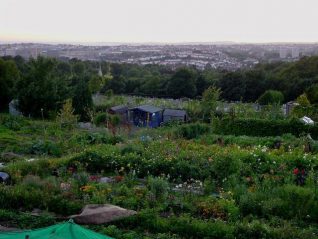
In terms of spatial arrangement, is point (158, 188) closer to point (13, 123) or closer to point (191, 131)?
point (191, 131)

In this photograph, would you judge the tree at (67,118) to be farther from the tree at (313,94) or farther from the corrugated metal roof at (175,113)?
the tree at (313,94)

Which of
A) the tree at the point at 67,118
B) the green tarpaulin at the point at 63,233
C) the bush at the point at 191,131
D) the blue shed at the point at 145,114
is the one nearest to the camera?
the green tarpaulin at the point at 63,233

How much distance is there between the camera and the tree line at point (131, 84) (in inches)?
A: 1237

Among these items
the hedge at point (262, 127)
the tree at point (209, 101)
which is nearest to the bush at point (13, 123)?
the hedge at point (262, 127)

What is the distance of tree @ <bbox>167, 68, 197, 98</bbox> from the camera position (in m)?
56.0

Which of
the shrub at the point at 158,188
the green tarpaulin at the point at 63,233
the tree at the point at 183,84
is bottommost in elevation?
the tree at the point at 183,84

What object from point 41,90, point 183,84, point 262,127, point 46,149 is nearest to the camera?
point 46,149

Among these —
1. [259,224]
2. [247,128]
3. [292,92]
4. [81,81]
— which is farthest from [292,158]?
[292,92]

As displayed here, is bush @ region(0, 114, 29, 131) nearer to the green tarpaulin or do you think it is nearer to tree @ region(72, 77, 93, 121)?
tree @ region(72, 77, 93, 121)

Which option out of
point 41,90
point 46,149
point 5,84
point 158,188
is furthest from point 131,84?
point 158,188

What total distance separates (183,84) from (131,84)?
9.69 metres

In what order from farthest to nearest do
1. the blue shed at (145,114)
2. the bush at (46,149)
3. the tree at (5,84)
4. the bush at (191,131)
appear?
the tree at (5,84) < the blue shed at (145,114) < the bush at (191,131) < the bush at (46,149)

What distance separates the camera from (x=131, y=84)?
207ft

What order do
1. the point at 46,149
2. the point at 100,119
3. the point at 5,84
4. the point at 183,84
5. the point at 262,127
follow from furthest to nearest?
the point at 183,84 < the point at 5,84 < the point at 100,119 < the point at 262,127 < the point at 46,149
